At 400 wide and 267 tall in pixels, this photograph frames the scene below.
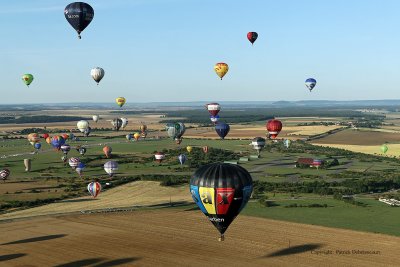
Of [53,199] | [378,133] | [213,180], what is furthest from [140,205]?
[378,133]

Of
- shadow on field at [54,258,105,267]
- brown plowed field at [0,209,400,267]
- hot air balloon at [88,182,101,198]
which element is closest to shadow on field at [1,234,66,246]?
brown plowed field at [0,209,400,267]

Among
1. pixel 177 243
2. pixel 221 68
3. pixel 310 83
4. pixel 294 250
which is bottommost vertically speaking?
pixel 294 250

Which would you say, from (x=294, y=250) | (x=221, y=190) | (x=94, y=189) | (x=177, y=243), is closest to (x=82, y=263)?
(x=177, y=243)

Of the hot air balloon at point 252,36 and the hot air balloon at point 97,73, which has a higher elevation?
the hot air balloon at point 252,36

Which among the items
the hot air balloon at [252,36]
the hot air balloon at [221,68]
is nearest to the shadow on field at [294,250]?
the hot air balloon at [221,68]

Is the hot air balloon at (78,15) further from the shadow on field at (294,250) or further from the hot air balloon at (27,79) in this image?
the hot air balloon at (27,79)

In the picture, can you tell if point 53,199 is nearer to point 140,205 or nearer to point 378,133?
point 140,205

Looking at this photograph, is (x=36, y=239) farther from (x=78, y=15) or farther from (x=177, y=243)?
(x=78, y=15)
